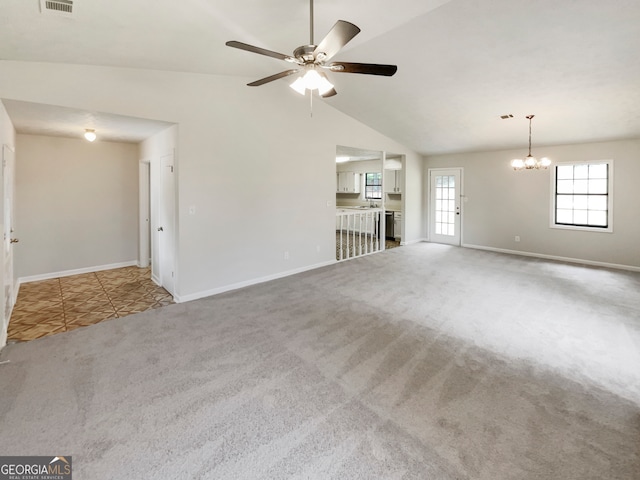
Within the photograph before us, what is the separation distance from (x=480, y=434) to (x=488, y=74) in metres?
4.33

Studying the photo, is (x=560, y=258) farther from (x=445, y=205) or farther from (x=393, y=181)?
(x=393, y=181)

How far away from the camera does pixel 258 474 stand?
1652 millimetres

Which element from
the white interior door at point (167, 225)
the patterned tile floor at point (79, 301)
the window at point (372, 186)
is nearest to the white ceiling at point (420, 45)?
the white interior door at point (167, 225)

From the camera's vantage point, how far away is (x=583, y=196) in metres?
6.59

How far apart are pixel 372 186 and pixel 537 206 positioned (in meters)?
4.70

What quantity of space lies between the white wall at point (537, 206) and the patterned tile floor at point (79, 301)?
736cm

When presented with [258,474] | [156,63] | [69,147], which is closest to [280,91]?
[156,63]

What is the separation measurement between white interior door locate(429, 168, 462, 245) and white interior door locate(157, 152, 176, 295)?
6900 mm

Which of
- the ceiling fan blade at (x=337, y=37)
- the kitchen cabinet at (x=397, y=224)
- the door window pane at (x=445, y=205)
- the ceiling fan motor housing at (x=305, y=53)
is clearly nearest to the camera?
the ceiling fan blade at (x=337, y=37)

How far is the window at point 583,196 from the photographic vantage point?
20.7 feet

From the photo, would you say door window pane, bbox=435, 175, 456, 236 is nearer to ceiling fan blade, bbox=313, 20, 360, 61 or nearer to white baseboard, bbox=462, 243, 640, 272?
white baseboard, bbox=462, 243, 640, 272

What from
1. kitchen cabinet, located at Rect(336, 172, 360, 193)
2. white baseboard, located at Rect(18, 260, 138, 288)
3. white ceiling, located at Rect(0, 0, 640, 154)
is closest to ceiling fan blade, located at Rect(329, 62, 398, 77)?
white ceiling, located at Rect(0, 0, 640, 154)

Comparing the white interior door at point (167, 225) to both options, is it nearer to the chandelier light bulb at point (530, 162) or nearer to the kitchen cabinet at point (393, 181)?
the kitchen cabinet at point (393, 181)

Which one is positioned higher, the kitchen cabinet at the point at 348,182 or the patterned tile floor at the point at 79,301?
the kitchen cabinet at the point at 348,182
